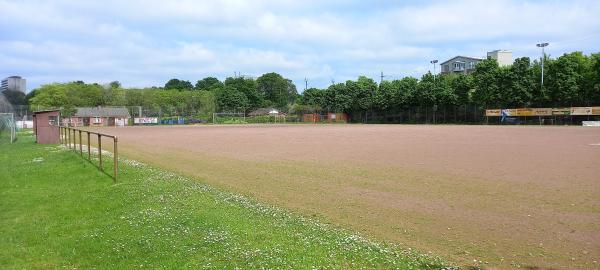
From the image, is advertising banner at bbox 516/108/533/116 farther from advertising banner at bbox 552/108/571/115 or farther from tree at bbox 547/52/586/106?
tree at bbox 547/52/586/106

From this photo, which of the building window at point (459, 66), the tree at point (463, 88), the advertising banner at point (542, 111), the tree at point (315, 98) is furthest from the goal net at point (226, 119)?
the building window at point (459, 66)

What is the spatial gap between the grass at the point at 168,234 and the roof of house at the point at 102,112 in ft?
314

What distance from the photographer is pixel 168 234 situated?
659 cm

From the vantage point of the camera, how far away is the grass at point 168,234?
5.49m

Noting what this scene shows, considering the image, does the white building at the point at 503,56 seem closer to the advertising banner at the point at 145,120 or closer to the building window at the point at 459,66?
the building window at the point at 459,66

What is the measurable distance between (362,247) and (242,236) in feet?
5.22

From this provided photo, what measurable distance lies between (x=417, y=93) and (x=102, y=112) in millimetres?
65209

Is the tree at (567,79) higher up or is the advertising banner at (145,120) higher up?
the tree at (567,79)

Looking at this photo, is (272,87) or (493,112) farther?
(272,87)

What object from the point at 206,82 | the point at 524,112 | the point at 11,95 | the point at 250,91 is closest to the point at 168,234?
the point at 11,95

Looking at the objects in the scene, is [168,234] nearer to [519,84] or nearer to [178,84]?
[519,84]

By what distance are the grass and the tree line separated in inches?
2345

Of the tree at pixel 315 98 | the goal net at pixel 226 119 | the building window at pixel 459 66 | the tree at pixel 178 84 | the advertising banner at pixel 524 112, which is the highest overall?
the building window at pixel 459 66

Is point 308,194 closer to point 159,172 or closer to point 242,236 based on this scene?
point 242,236
